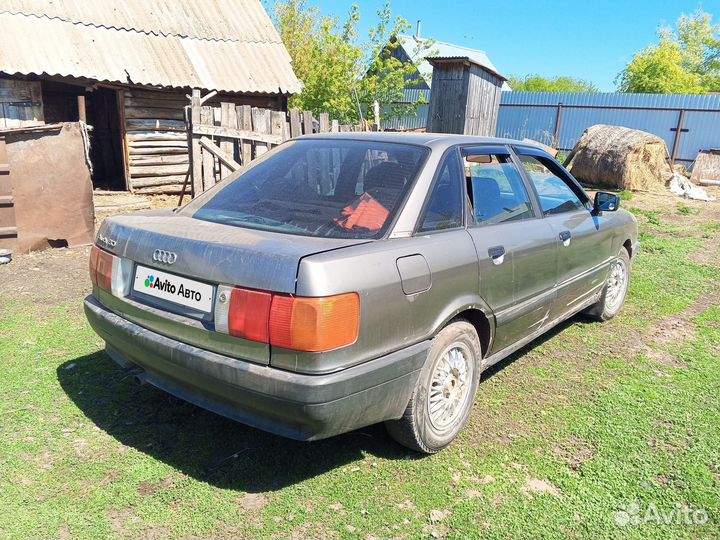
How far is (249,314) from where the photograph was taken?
228cm

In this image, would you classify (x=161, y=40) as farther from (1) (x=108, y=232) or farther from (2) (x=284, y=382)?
(2) (x=284, y=382)

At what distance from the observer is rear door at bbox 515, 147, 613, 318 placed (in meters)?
3.88

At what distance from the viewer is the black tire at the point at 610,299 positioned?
4.93 meters

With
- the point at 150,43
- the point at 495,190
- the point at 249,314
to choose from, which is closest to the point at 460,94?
the point at 150,43

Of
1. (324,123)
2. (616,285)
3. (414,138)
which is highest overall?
(324,123)

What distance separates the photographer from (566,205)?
4188 mm

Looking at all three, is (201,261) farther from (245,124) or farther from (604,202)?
(245,124)

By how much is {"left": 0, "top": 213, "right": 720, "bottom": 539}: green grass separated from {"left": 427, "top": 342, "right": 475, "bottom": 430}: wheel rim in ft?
0.65

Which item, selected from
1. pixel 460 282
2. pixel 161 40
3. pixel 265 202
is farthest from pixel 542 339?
pixel 161 40

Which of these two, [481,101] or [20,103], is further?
[481,101]

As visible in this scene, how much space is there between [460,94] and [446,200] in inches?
475

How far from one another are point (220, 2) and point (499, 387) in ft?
42.6

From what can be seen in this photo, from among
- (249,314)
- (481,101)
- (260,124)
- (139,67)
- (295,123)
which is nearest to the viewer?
(249,314)

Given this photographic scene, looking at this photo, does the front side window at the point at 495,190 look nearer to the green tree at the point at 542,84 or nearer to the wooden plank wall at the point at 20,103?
the wooden plank wall at the point at 20,103
